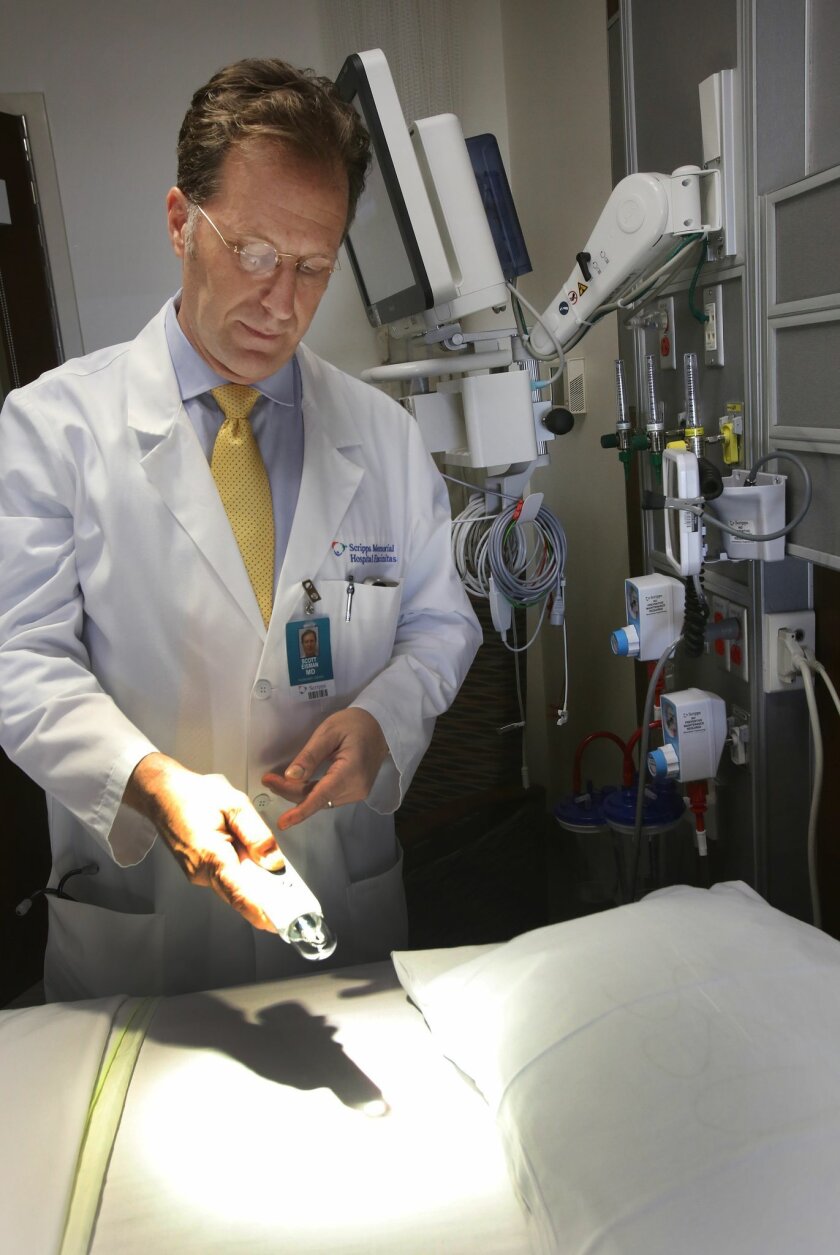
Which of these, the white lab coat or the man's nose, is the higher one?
the man's nose

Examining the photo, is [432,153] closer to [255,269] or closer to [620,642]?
[255,269]

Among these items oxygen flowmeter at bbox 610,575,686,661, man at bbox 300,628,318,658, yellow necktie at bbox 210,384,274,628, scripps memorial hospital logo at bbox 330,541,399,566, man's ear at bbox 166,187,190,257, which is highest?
man's ear at bbox 166,187,190,257

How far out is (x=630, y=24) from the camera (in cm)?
193

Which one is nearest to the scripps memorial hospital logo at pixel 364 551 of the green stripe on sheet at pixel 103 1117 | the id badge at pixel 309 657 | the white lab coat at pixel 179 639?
the white lab coat at pixel 179 639

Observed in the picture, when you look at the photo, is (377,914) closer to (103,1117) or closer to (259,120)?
(103,1117)

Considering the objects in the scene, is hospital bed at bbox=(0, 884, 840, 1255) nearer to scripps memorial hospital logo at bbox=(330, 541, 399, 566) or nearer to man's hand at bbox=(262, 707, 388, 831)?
man's hand at bbox=(262, 707, 388, 831)

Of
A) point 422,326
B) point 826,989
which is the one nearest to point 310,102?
point 422,326

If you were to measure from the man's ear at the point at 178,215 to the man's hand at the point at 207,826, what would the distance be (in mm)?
685

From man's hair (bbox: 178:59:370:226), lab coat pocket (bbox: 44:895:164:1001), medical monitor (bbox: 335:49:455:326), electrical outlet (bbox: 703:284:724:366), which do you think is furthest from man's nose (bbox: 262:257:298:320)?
lab coat pocket (bbox: 44:895:164:1001)

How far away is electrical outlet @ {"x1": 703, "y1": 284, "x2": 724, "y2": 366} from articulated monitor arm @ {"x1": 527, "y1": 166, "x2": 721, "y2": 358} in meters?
0.10

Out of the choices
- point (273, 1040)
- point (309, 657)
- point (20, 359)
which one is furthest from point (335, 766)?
point (20, 359)

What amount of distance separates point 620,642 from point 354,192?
0.88 metres

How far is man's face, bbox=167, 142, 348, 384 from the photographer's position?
50.5 inches

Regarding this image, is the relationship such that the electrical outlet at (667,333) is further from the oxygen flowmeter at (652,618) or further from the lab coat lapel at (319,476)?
the lab coat lapel at (319,476)
